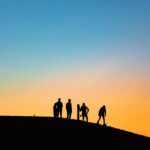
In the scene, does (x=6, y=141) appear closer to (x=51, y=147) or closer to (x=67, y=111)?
(x=51, y=147)

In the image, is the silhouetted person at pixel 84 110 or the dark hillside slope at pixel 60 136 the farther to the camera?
the silhouetted person at pixel 84 110

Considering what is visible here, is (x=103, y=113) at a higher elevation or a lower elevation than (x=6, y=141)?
higher

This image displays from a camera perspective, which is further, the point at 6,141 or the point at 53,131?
the point at 53,131

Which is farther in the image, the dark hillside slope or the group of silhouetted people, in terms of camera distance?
the group of silhouetted people

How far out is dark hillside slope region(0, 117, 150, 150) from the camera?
135ft

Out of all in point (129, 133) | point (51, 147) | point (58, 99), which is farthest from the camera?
point (129, 133)

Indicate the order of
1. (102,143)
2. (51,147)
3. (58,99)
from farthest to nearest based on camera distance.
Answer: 1. (58,99)
2. (102,143)
3. (51,147)

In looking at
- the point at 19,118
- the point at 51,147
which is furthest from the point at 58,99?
the point at 51,147

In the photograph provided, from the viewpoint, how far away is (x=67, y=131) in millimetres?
45906

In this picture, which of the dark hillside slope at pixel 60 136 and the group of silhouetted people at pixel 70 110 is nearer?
the dark hillside slope at pixel 60 136

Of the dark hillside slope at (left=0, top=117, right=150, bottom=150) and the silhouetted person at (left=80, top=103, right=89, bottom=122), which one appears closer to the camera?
the dark hillside slope at (left=0, top=117, right=150, bottom=150)

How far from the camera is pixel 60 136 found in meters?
44.0

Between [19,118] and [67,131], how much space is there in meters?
6.31

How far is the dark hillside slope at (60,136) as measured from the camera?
1625 inches
